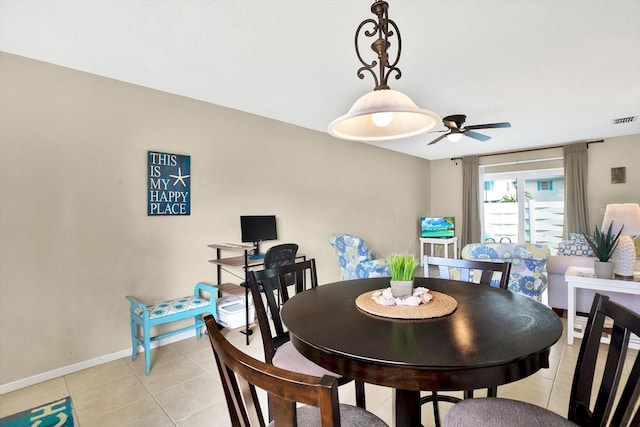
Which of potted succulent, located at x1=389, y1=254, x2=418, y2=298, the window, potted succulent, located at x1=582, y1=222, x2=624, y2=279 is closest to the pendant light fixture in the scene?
potted succulent, located at x1=389, y1=254, x2=418, y2=298

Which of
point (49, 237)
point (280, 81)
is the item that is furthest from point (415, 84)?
point (49, 237)

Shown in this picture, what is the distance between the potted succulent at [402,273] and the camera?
1.41 meters

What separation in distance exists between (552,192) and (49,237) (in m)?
7.72

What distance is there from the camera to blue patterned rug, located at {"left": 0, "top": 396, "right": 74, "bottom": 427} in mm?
1890

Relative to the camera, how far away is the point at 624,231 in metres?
3.32

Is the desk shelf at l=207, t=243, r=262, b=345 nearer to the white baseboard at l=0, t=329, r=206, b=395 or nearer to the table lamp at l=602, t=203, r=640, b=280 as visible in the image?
the white baseboard at l=0, t=329, r=206, b=395

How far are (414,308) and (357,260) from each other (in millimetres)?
2545

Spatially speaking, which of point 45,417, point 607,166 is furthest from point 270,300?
point 607,166

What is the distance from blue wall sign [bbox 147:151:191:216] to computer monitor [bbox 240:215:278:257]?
636 mm

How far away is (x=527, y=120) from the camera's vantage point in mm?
4242

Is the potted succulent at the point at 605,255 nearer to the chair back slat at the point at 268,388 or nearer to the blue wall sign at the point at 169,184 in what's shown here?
the chair back slat at the point at 268,388

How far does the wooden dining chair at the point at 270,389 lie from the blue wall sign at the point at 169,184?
2.49 m

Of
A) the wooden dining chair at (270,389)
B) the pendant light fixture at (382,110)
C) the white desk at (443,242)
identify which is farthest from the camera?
the white desk at (443,242)

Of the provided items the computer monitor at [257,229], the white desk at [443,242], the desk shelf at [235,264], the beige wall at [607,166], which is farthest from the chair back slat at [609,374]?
the beige wall at [607,166]
